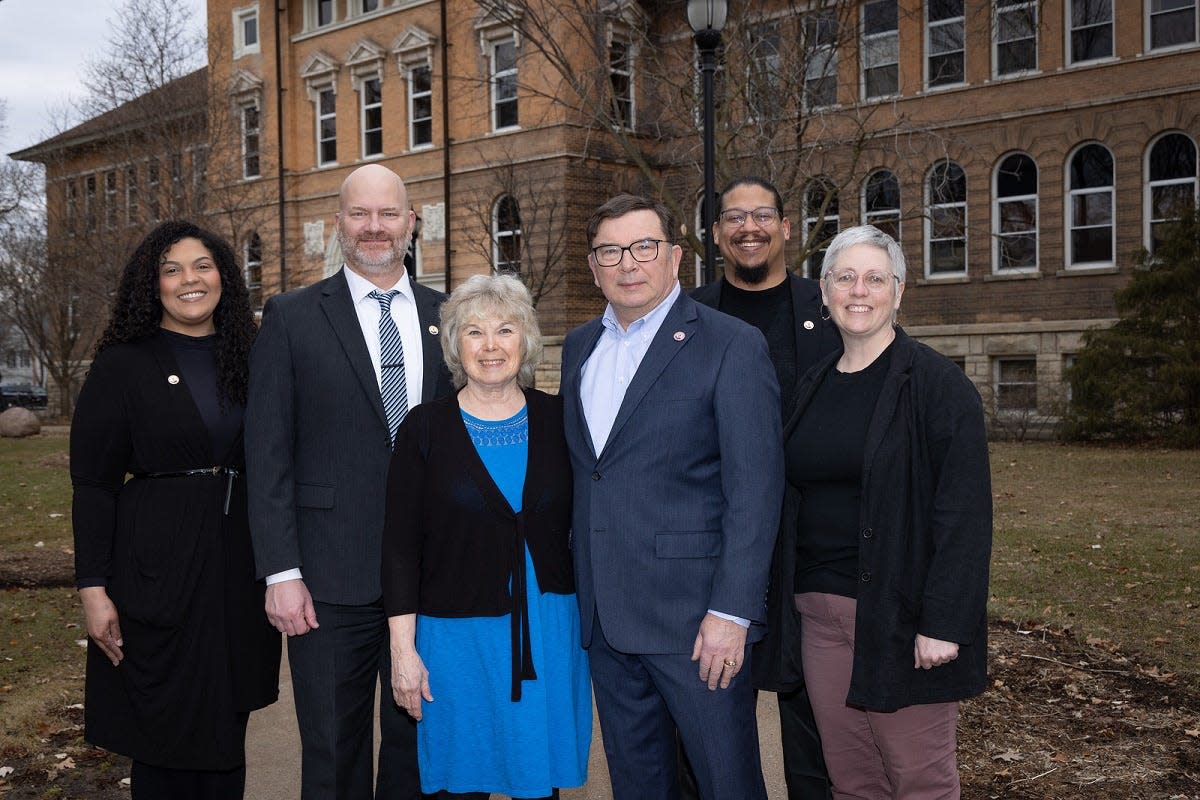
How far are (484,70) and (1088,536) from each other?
23.2 m

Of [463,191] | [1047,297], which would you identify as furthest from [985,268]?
[463,191]

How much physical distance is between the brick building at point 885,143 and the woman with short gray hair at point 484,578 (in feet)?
42.0

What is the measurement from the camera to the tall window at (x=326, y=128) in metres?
34.4

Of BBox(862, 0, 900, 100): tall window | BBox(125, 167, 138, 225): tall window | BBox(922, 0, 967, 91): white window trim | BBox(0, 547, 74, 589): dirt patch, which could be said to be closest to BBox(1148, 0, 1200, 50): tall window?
BBox(922, 0, 967, 91): white window trim

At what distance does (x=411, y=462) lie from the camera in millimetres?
3473

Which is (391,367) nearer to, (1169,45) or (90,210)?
(1169,45)

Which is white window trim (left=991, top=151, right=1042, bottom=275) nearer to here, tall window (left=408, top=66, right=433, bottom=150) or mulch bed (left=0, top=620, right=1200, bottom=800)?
tall window (left=408, top=66, right=433, bottom=150)

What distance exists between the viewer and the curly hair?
3893mm

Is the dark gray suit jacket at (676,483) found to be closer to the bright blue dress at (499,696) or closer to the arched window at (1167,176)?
the bright blue dress at (499,696)

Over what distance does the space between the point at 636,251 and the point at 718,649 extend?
129cm

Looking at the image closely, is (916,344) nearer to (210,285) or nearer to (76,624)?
(210,285)

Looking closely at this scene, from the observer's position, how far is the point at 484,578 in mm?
3469

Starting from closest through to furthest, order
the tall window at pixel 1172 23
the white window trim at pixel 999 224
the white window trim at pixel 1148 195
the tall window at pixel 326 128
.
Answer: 1. the tall window at pixel 1172 23
2. the white window trim at pixel 1148 195
3. the white window trim at pixel 999 224
4. the tall window at pixel 326 128

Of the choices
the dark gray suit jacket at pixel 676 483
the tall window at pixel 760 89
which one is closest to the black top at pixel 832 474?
the dark gray suit jacket at pixel 676 483
